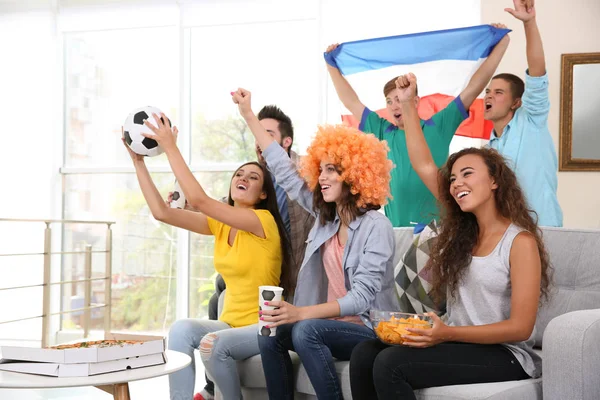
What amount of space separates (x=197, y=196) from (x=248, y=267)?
1.13 ft

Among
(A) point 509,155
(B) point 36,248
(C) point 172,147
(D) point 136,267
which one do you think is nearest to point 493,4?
(A) point 509,155

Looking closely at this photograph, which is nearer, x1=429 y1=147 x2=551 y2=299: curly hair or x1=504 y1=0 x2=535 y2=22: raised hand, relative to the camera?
x1=429 y1=147 x2=551 y2=299: curly hair

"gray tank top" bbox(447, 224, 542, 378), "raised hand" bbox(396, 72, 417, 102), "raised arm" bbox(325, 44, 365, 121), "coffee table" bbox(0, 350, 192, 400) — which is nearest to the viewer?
"coffee table" bbox(0, 350, 192, 400)

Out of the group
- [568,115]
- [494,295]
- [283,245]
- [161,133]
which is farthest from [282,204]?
[568,115]

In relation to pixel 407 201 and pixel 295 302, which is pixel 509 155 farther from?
pixel 295 302

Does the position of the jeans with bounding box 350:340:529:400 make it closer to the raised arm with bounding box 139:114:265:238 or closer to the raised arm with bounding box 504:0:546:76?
the raised arm with bounding box 139:114:265:238

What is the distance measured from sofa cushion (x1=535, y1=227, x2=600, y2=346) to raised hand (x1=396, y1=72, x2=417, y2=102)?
719 millimetres

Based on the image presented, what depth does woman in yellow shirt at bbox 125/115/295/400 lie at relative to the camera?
2.55 metres

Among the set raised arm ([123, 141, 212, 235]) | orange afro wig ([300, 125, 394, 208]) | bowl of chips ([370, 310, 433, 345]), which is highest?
orange afro wig ([300, 125, 394, 208])

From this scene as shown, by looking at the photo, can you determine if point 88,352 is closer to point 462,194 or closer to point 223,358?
point 223,358

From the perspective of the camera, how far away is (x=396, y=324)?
206 centimetres

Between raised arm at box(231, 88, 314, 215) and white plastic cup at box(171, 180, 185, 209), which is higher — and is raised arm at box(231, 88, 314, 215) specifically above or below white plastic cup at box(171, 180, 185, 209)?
above

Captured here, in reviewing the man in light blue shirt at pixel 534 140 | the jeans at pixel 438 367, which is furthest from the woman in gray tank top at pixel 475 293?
the man in light blue shirt at pixel 534 140

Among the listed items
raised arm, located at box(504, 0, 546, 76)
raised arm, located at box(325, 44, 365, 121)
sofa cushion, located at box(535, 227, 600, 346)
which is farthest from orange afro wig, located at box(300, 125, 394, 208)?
raised arm, located at box(325, 44, 365, 121)
